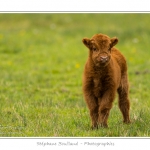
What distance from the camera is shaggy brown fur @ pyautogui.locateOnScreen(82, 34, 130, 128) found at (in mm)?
8031

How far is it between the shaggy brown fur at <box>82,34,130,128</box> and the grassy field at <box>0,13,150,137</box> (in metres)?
0.40

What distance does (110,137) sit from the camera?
7449mm

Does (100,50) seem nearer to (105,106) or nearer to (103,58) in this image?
(103,58)

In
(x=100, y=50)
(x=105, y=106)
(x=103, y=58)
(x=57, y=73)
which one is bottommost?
(x=105, y=106)

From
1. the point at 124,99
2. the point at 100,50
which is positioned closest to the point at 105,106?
the point at 100,50

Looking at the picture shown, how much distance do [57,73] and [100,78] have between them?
27.1 feet

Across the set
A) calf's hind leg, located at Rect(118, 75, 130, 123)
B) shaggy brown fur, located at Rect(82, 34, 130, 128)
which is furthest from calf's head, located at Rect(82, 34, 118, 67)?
calf's hind leg, located at Rect(118, 75, 130, 123)

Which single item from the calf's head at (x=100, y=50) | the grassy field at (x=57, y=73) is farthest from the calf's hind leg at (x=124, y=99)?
the calf's head at (x=100, y=50)

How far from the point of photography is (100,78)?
826 centimetres

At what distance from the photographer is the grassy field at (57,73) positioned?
8.53m

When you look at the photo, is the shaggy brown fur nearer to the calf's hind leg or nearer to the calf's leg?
the calf's leg

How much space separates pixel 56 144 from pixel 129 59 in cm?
1181

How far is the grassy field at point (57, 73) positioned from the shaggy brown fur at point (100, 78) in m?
0.40

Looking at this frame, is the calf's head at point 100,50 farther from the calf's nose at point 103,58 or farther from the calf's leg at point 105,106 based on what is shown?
the calf's leg at point 105,106
